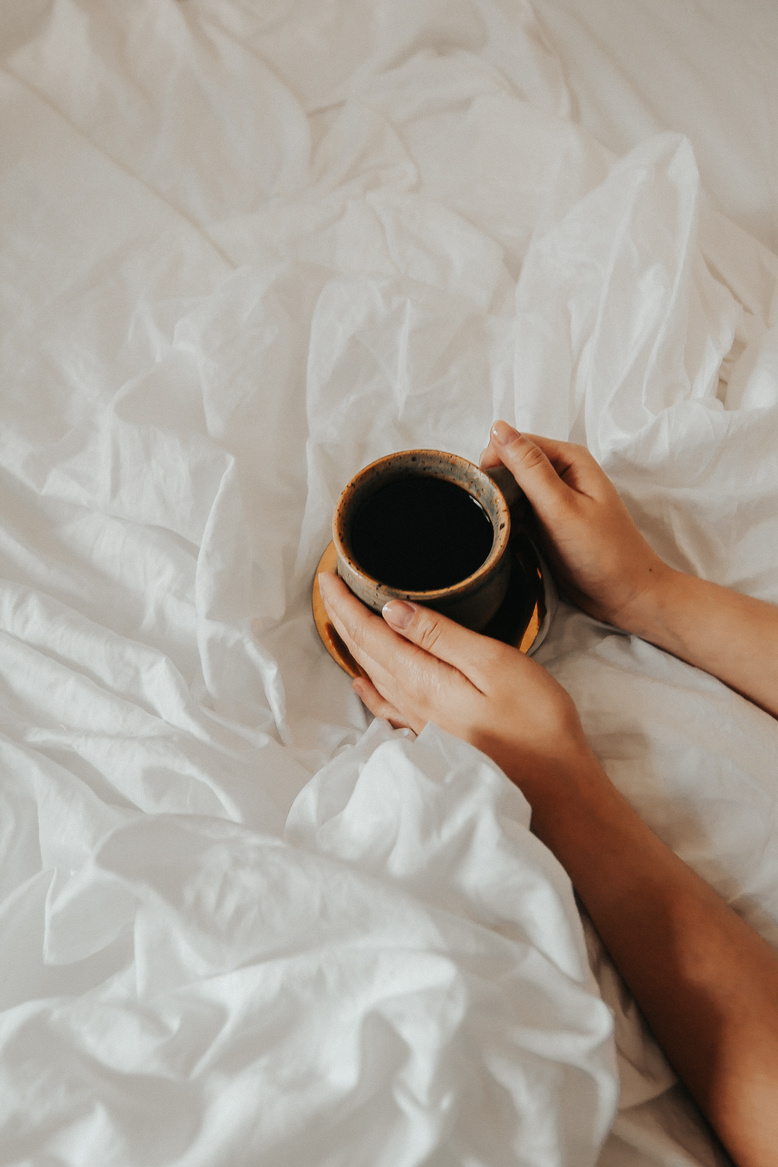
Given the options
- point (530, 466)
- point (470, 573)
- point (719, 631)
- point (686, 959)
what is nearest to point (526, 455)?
point (530, 466)

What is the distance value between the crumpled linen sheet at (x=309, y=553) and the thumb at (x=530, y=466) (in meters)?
0.11

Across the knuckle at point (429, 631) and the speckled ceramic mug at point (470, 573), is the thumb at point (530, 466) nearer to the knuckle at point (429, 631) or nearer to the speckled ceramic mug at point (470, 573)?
the speckled ceramic mug at point (470, 573)

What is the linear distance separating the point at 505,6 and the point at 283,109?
0.31 m

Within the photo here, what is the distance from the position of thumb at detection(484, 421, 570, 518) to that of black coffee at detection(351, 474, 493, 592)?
0.06 meters

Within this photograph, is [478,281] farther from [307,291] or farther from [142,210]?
[142,210]

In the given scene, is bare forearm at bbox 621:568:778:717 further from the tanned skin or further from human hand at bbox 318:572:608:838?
human hand at bbox 318:572:608:838

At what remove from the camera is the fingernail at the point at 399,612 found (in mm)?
547

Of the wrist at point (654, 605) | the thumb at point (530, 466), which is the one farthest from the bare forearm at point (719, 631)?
the thumb at point (530, 466)

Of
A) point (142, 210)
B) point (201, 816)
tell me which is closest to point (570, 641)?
point (201, 816)

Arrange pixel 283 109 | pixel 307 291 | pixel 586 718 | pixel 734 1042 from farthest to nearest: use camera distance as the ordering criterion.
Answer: pixel 283 109 → pixel 307 291 → pixel 586 718 → pixel 734 1042

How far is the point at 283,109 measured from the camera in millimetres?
845

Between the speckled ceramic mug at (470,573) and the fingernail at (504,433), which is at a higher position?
the fingernail at (504,433)

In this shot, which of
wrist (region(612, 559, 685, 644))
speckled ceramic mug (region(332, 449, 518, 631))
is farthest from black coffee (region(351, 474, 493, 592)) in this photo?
wrist (region(612, 559, 685, 644))

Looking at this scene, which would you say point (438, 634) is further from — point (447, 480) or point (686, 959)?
point (686, 959)
